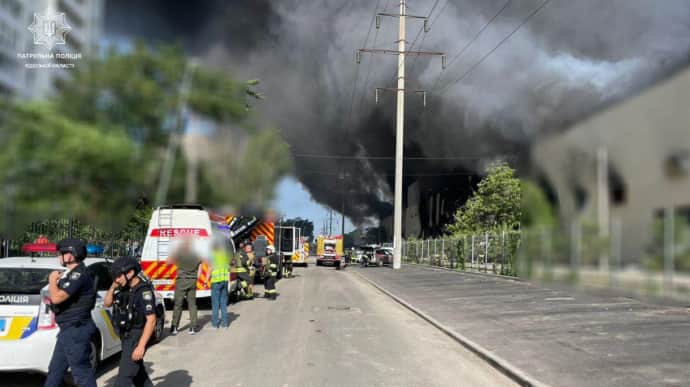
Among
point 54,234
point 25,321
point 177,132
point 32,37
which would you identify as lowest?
point 25,321

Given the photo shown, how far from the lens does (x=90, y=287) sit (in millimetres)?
5148

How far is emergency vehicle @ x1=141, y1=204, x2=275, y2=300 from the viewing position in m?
11.3

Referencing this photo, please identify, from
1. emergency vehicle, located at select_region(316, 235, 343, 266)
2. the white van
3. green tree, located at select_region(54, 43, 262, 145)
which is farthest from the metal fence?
emergency vehicle, located at select_region(316, 235, 343, 266)

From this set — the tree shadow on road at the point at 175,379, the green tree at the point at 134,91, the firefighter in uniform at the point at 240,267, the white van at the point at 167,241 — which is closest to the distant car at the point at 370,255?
the firefighter in uniform at the point at 240,267

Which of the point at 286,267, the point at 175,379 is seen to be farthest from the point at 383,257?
the point at 175,379

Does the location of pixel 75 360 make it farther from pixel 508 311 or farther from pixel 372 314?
pixel 508 311

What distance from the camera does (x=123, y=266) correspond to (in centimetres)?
522

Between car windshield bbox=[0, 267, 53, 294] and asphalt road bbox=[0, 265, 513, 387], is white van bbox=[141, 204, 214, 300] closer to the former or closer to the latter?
asphalt road bbox=[0, 265, 513, 387]

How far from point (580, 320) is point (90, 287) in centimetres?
914

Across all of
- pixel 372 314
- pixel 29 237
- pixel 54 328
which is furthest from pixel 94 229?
pixel 54 328

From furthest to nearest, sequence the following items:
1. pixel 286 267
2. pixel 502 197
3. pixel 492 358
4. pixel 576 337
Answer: pixel 286 267 < pixel 576 337 < pixel 492 358 < pixel 502 197

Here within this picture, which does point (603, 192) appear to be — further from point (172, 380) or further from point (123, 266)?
point (172, 380)

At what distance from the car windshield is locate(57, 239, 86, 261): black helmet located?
1.47 meters

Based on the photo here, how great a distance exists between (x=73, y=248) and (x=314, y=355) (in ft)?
13.4
